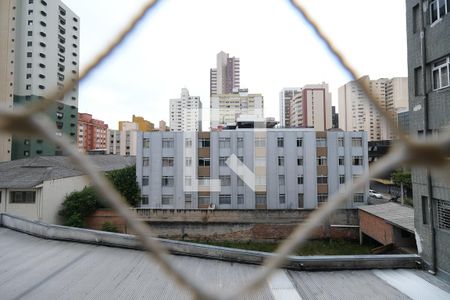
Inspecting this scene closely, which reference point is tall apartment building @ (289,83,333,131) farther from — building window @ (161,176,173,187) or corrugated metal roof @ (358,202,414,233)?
corrugated metal roof @ (358,202,414,233)

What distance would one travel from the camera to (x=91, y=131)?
31.4 metres

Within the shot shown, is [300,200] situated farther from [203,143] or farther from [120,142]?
[120,142]

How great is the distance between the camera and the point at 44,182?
34.7 ft

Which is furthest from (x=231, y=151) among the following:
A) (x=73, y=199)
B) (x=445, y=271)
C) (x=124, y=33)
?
(x=124, y=33)

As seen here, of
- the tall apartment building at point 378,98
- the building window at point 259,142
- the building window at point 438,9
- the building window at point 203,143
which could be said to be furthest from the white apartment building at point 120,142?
the tall apartment building at point 378,98

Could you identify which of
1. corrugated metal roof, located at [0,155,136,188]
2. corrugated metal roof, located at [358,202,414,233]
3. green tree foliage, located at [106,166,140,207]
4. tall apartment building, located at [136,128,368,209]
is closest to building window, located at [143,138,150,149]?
tall apartment building, located at [136,128,368,209]

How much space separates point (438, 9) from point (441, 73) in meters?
0.95

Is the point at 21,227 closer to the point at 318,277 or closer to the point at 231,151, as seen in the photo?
the point at 318,277

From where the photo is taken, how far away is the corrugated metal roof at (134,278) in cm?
308

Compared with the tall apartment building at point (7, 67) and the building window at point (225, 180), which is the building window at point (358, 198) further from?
the tall apartment building at point (7, 67)

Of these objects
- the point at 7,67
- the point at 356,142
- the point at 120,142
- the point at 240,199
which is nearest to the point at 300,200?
the point at 240,199

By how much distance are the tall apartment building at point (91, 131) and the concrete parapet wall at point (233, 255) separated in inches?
1024

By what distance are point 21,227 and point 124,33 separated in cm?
646

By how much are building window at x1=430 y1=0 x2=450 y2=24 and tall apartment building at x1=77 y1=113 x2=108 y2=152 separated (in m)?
29.6
